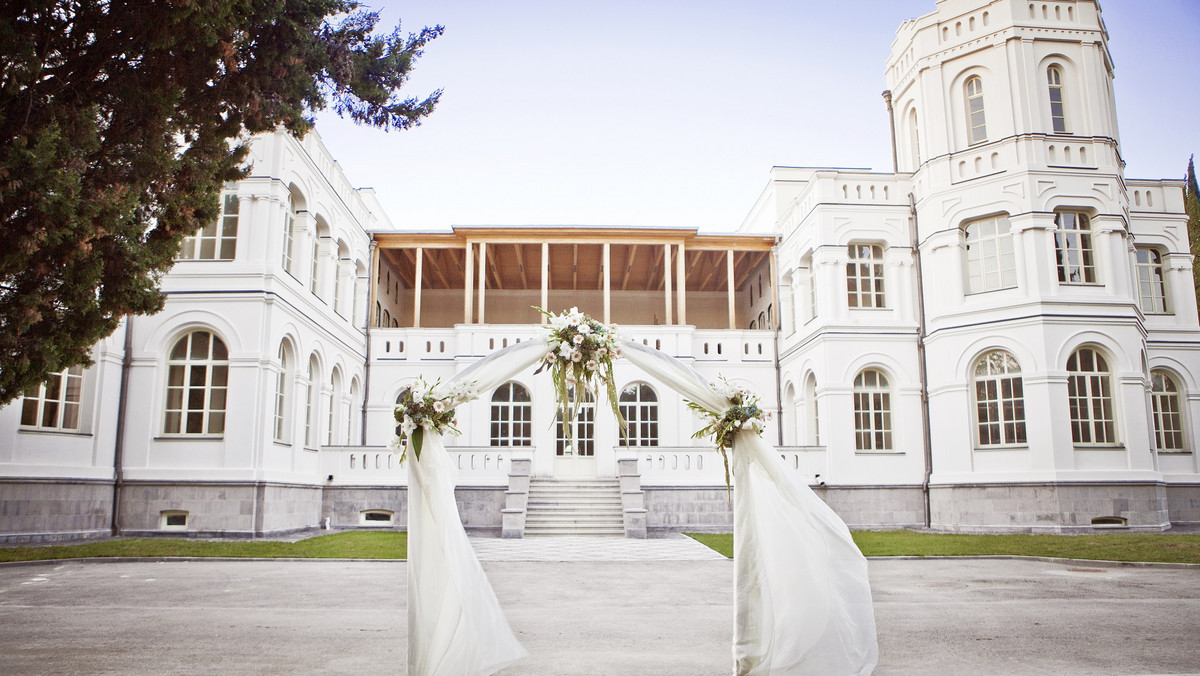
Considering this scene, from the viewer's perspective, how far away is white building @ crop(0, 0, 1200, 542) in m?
15.9

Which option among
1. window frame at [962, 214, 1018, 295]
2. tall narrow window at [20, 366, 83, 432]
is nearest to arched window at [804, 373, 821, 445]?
window frame at [962, 214, 1018, 295]

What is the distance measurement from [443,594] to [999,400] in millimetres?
Result: 15849

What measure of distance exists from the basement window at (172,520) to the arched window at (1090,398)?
702 inches

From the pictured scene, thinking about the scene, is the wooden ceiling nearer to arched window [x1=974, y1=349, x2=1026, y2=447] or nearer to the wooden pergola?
the wooden pergola

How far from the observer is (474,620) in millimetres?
5430

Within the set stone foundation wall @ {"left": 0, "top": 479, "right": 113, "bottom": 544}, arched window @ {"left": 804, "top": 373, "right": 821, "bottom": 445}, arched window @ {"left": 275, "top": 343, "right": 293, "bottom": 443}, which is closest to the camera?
stone foundation wall @ {"left": 0, "top": 479, "right": 113, "bottom": 544}

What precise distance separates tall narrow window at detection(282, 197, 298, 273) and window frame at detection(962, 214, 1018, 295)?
15.0 m

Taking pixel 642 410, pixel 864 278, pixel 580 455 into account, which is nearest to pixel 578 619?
pixel 580 455

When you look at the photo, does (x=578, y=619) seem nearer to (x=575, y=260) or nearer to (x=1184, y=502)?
(x=1184, y=502)

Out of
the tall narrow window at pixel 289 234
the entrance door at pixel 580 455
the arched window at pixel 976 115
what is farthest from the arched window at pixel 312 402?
the arched window at pixel 976 115

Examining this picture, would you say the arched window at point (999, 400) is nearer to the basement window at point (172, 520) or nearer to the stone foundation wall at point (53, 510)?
the basement window at point (172, 520)

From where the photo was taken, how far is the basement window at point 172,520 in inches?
616

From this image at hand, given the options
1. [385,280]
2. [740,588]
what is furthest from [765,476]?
[385,280]

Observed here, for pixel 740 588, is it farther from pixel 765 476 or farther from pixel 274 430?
pixel 274 430
